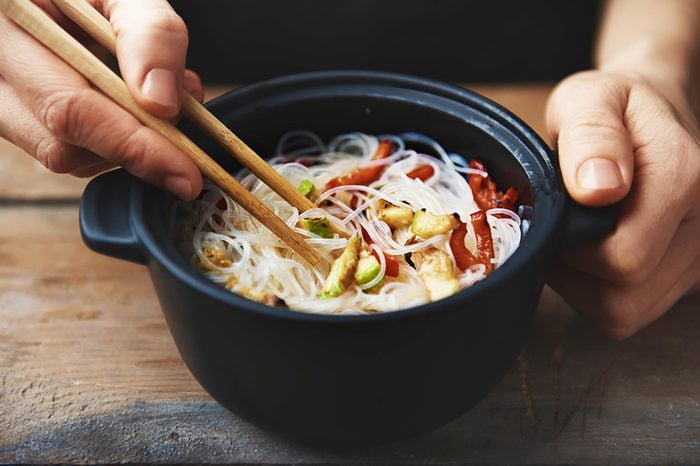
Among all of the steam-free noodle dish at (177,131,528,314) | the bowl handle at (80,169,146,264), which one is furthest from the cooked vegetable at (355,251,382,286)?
the bowl handle at (80,169,146,264)

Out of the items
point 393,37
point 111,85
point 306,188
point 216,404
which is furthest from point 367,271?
point 393,37

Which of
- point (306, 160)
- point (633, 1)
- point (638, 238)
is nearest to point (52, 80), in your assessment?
point (306, 160)

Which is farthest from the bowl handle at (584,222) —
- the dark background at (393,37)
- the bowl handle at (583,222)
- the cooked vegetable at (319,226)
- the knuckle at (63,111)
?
the dark background at (393,37)

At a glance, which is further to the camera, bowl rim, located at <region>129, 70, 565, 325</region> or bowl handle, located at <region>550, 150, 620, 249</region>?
bowl handle, located at <region>550, 150, 620, 249</region>

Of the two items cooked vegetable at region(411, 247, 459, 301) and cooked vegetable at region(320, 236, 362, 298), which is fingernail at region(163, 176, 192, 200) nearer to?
cooked vegetable at region(320, 236, 362, 298)

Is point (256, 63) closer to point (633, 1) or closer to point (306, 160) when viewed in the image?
point (306, 160)

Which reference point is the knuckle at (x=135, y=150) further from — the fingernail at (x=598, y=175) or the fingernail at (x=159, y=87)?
the fingernail at (x=598, y=175)

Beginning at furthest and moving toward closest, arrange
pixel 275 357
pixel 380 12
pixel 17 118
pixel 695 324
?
1. pixel 380 12
2. pixel 695 324
3. pixel 17 118
4. pixel 275 357
